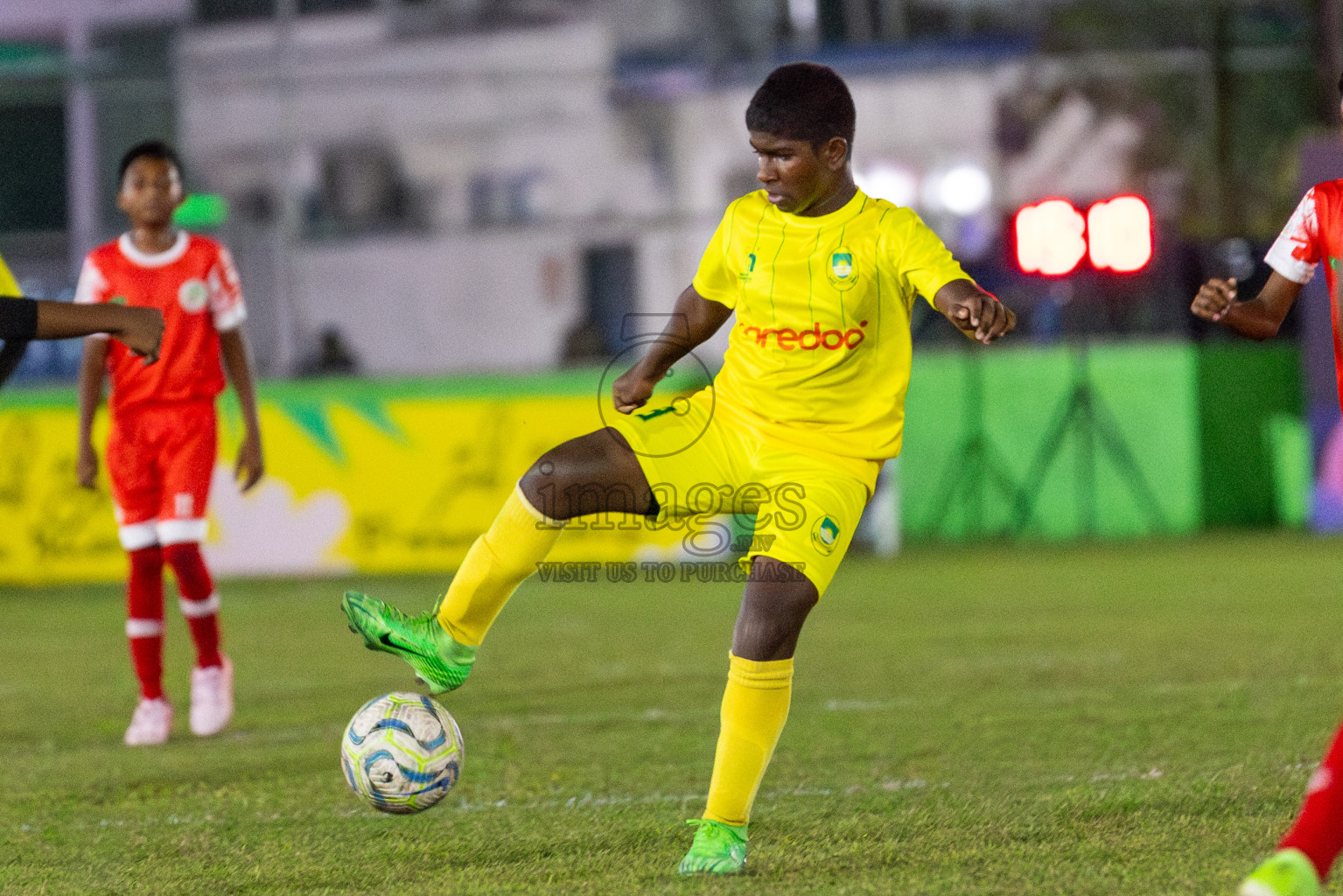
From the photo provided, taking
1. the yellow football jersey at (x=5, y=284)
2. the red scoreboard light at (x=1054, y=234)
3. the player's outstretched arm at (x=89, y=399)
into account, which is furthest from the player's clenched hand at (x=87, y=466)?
the red scoreboard light at (x=1054, y=234)

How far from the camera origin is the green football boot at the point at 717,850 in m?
3.95

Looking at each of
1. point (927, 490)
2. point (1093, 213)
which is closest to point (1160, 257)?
point (1093, 213)

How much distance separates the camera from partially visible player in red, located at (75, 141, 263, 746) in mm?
6379

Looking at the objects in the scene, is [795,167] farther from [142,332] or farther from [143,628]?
[143,628]

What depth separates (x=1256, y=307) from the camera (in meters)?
3.96

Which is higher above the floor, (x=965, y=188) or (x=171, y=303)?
(x=171, y=303)

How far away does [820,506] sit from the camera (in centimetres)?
412

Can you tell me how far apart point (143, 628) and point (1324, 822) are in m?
4.58

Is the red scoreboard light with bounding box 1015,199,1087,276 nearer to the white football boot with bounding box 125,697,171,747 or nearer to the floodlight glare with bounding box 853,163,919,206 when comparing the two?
the floodlight glare with bounding box 853,163,919,206

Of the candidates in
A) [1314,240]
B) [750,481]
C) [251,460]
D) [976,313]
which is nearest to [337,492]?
[251,460]

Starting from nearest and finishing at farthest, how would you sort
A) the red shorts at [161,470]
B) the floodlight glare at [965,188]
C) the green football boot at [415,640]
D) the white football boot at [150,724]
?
the green football boot at [415,640] → the white football boot at [150,724] → the red shorts at [161,470] → the floodlight glare at [965,188]

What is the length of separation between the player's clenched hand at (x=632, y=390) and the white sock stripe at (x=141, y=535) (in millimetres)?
2686

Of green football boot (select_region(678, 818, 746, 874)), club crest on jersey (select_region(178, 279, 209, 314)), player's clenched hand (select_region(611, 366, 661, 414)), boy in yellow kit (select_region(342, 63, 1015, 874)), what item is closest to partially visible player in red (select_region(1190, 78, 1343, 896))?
boy in yellow kit (select_region(342, 63, 1015, 874))

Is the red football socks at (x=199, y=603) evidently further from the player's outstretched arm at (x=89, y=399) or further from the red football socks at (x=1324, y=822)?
the red football socks at (x=1324, y=822)
